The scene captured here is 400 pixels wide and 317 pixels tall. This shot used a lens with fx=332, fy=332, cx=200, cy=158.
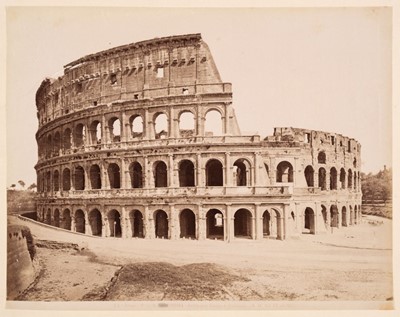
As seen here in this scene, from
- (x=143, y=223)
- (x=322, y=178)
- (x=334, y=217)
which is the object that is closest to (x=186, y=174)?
(x=143, y=223)

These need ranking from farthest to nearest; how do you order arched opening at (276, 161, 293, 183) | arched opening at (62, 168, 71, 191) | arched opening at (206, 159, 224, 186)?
arched opening at (276, 161, 293, 183) < arched opening at (206, 159, 224, 186) < arched opening at (62, 168, 71, 191)

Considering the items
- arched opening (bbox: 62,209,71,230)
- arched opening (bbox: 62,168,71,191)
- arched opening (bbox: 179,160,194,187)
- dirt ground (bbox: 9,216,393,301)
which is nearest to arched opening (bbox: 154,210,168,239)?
arched opening (bbox: 179,160,194,187)

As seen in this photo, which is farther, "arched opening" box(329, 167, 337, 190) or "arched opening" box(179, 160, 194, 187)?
"arched opening" box(329, 167, 337, 190)

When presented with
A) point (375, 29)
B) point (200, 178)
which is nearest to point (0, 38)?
point (200, 178)

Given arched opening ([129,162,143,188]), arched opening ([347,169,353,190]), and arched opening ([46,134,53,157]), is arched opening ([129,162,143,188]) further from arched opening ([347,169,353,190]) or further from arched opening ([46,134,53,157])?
arched opening ([347,169,353,190])

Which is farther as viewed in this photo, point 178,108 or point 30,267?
point 178,108

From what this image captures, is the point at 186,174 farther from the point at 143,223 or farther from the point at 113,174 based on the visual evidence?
the point at 113,174

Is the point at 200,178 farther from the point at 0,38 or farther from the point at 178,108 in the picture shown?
the point at 0,38
